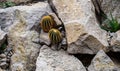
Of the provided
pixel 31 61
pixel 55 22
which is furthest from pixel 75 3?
pixel 31 61

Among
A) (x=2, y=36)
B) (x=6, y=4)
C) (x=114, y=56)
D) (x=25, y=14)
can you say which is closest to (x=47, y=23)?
(x=25, y=14)

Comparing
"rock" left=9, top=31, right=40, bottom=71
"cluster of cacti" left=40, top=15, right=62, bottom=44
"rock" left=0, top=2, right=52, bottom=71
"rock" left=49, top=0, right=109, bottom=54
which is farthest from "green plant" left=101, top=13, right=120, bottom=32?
"rock" left=9, top=31, right=40, bottom=71

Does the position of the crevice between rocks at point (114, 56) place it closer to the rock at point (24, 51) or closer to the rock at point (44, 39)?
the rock at point (44, 39)

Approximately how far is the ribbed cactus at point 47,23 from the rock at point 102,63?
1.11 meters

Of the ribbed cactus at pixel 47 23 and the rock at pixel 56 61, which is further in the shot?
the ribbed cactus at pixel 47 23

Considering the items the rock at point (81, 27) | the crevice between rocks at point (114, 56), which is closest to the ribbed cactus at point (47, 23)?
the rock at point (81, 27)

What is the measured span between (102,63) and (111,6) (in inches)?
64.1

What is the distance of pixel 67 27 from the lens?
5.77m

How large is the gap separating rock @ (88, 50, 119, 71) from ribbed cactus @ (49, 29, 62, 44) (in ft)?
2.52

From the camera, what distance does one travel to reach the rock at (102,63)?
530cm

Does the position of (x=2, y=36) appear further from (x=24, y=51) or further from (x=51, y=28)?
(x=51, y=28)

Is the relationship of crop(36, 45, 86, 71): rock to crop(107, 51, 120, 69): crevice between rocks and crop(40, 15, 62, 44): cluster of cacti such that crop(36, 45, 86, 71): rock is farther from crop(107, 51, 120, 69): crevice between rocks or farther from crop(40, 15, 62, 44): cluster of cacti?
crop(107, 51, 120, 69): crevice between rocks

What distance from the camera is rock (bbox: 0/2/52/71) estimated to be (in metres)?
5.70

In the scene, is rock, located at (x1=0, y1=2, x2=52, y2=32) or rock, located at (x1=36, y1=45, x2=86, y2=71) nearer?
rock, located at (x1=36, y1=45, x2=86, y2=71)
